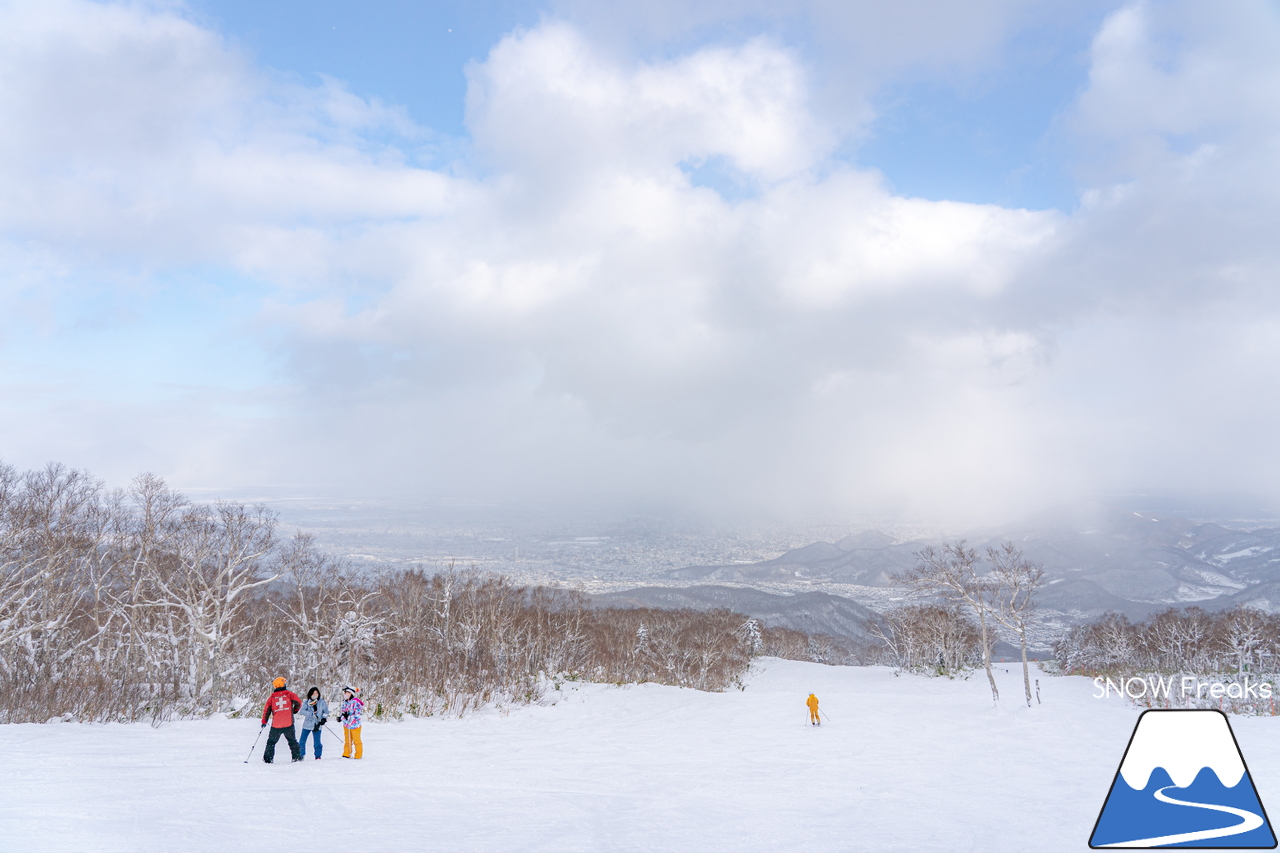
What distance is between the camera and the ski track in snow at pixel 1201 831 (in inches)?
184

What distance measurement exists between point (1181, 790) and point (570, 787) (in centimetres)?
969

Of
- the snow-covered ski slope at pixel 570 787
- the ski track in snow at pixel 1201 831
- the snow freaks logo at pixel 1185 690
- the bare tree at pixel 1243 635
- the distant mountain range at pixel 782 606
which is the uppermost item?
the ski track in snow at pixel 1201 831

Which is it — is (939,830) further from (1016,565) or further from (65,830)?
(1016,565)

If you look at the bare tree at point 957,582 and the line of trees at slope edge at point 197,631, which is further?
the bare tree at point 957,582

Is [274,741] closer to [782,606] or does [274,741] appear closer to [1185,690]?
[1185,690]

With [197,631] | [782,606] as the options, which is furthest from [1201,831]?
[782,606]

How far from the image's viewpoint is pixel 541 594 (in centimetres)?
6025

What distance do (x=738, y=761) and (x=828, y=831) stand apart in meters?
6.48

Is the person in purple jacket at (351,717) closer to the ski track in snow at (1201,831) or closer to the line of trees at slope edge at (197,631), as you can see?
the line of trees at slope edge at (197,631)

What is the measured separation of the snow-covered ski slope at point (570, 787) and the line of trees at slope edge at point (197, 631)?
12.0 ft

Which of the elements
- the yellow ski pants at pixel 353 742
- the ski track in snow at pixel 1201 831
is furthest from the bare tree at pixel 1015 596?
the yellow ski pants at pixel 353 742

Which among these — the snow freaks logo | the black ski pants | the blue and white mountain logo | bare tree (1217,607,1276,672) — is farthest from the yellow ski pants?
bare tree (1217,607,1276,672)

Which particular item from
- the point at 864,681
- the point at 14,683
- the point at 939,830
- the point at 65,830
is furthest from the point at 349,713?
the point at 864,681

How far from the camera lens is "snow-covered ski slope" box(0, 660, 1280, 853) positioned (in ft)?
26.0
